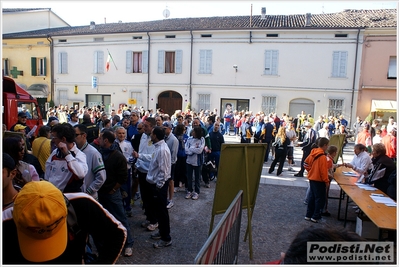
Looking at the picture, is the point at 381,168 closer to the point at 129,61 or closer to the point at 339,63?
the point at 339,63

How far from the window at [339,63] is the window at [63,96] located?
23002 millimetres

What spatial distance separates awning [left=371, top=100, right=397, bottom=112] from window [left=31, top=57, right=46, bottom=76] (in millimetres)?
28410

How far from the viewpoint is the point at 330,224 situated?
571 centimetres

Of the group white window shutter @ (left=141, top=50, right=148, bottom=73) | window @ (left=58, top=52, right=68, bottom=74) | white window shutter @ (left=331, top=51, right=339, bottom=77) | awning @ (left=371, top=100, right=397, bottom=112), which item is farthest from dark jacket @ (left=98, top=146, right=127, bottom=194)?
window @ (left=58, top=52, right=68, bottom=74)

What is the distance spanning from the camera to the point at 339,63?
71.2 ft

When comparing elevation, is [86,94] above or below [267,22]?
below

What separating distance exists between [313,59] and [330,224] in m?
18.8

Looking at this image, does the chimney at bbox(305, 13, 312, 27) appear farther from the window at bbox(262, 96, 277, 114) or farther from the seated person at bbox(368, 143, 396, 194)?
the seated person at bbox(368, 143, 396, 194)

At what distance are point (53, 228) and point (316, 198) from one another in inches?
199

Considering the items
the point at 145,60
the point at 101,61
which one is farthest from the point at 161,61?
the point at 101,61

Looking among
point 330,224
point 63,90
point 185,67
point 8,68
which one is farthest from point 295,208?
point 8,68

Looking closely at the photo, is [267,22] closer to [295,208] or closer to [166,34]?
[166,34]

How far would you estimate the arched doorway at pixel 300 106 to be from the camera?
22.5 meters

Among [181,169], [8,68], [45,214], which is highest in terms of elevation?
[8,68]
